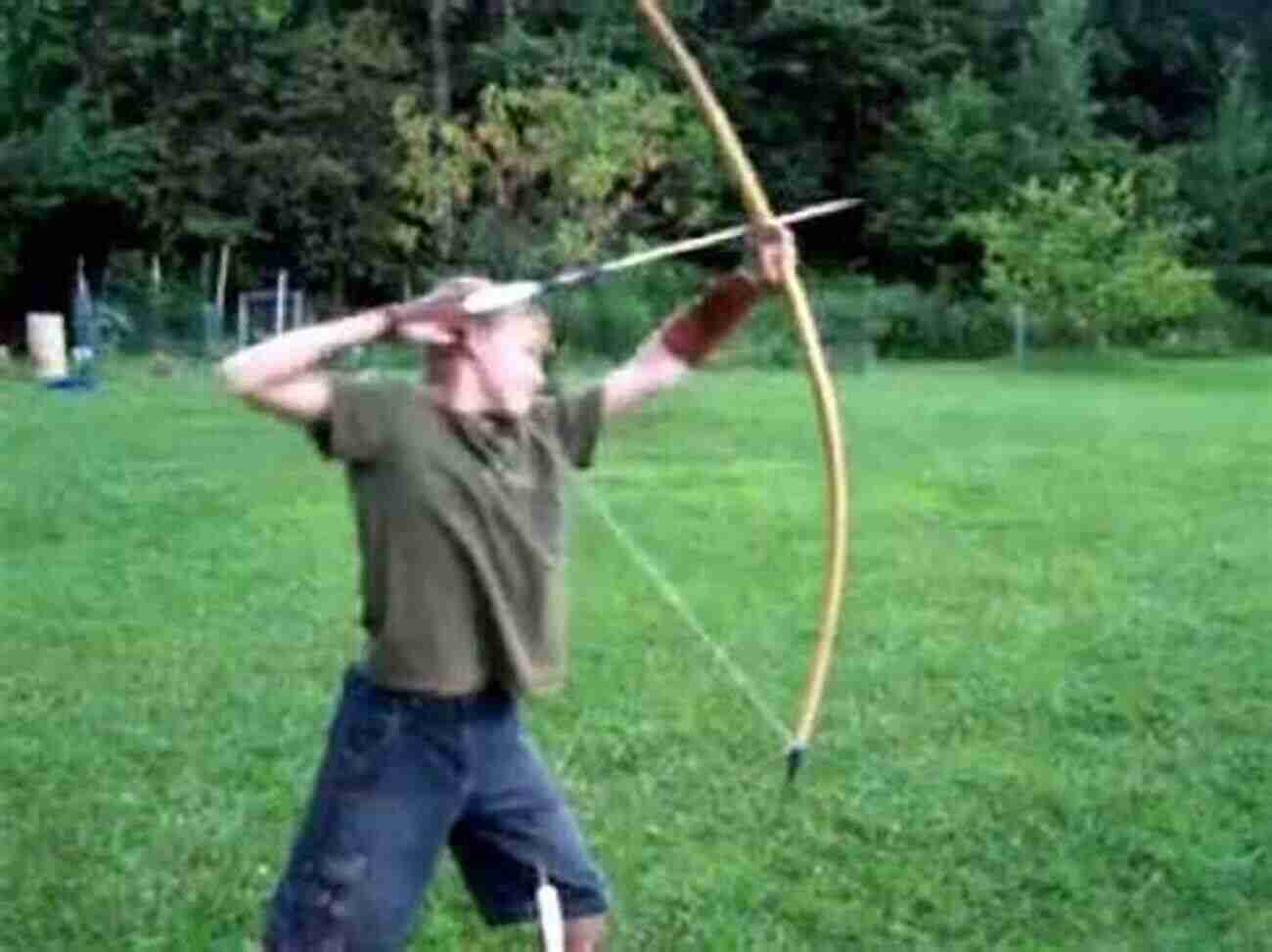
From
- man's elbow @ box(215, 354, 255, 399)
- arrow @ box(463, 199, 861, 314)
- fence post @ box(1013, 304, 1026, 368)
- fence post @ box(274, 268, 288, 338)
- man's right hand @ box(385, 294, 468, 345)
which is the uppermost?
arrow @ box(463, 199, 861, 314)

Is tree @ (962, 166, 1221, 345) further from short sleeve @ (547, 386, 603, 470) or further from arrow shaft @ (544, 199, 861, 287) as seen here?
short sleeve @ (547, 386, 603, 470)

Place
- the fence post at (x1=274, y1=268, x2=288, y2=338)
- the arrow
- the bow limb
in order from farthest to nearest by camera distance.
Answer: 1. the fence post at (x1=274, y1=268, x2=288, y2=338)
2. the bow limb
3. the arrow

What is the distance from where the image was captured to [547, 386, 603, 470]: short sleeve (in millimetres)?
3750

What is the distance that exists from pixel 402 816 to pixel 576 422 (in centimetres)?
63

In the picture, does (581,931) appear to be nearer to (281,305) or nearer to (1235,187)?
(281,305)

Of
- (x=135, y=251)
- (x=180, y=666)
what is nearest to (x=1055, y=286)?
(x=135, y=251)

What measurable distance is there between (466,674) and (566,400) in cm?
46

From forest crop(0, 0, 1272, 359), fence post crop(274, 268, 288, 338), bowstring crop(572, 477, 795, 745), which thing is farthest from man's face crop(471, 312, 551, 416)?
fence post crop(274, 268, 288, 338)

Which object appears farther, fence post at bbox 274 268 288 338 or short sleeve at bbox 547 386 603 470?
fence post at bbox 274 268 288 338

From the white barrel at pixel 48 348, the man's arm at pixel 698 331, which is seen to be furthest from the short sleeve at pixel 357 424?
the white barrel at pixel 48 348

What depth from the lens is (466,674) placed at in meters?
3.56

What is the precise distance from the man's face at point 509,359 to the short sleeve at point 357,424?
146 millimetres

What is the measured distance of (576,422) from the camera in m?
3.76

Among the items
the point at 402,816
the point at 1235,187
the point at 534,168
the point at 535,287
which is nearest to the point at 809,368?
the point at 535,287
